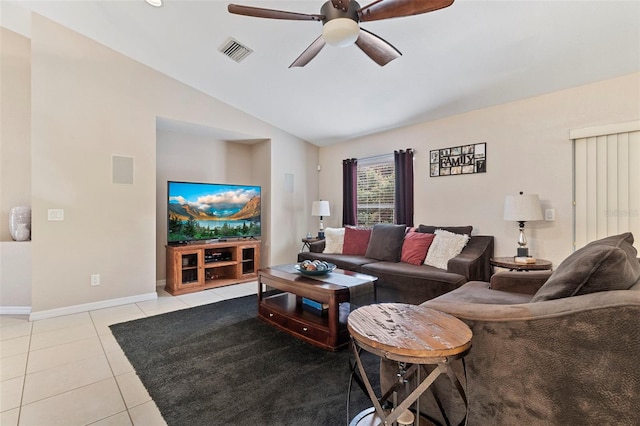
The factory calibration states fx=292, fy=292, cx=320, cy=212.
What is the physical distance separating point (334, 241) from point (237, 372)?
2.67 m

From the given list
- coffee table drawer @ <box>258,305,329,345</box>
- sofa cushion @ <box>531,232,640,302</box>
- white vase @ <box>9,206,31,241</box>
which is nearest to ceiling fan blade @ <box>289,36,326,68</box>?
sofa cushion @ <box>531,232,640,302</box>

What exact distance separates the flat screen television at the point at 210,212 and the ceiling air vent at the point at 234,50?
6.16 ft

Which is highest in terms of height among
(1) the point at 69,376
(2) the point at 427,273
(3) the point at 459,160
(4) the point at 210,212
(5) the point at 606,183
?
(3) the point at 459,160

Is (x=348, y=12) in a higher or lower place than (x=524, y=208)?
higher

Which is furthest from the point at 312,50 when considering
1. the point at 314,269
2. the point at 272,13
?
the point at 314,269

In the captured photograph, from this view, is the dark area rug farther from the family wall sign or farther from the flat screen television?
the family wall sign

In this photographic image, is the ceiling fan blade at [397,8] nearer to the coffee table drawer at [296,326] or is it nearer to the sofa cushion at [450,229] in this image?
the coffee table drawer at [296,326]

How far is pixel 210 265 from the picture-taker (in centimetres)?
429

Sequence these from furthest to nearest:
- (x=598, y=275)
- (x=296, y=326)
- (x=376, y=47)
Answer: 1. (x=296, y=326)
2. (x=376, y=47)
3. (x=598, y=275)

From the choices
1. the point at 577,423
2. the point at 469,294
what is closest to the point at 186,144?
the point at 469,294

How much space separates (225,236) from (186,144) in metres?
1.62

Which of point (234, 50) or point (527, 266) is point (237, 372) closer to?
point (527, 266)

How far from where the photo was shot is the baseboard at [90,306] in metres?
3.14

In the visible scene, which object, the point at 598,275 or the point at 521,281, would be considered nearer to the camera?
the point at 598,275
